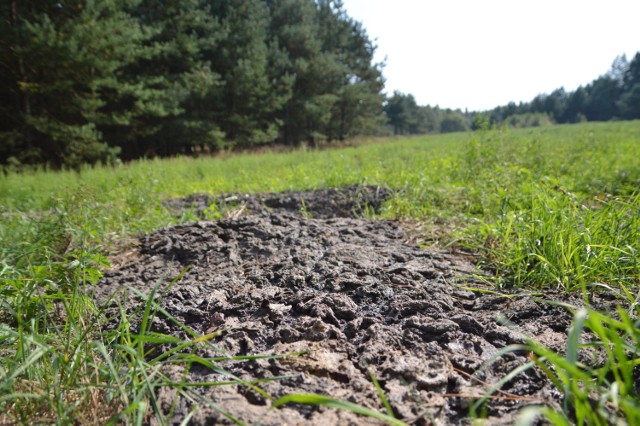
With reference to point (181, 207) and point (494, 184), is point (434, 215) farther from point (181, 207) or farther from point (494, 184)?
point (181, 207)

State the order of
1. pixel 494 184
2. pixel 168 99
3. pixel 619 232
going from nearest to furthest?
1. pixel 619 232
2. pixel 494 184
3. pixel 168 99

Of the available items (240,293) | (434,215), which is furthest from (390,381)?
(434,215)

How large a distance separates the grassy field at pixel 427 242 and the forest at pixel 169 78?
7.23 ft

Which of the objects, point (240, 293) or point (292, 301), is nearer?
point (292, 301)

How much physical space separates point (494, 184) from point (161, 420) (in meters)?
2.98

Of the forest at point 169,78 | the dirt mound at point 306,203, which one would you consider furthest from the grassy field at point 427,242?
the forest at point 169,78

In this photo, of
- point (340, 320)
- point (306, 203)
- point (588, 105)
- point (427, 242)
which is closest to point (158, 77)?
point (306, 203)

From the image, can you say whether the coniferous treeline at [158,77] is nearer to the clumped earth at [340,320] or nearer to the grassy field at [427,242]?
the grassy field at [427,242]

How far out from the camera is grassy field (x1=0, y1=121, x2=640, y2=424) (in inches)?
29.3

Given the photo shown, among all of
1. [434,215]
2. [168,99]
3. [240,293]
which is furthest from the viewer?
[168,99]

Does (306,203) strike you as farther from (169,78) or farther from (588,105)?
(588,105)

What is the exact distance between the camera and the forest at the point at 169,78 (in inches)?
366

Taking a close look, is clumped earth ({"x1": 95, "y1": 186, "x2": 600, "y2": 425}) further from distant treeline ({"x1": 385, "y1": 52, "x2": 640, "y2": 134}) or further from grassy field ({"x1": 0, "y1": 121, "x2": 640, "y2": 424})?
distant treeline ({"x1": 385, "y1": 52, "x2": 640, "y2": 134})

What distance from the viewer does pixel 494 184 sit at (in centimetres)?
293
